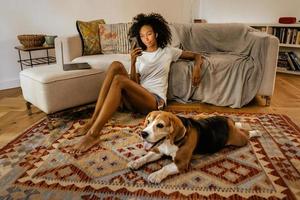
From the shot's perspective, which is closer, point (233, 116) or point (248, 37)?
point (233, 116)

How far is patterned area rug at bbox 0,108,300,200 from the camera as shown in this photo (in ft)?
4.36

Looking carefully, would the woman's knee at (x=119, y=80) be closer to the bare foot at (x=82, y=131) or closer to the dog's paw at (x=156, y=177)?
the bare foot at (x=82, y=131)

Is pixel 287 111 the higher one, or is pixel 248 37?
pixel 248 37

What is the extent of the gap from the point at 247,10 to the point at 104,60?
8.83ft

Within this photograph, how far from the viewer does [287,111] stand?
2.46 meters

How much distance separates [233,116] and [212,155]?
782mm

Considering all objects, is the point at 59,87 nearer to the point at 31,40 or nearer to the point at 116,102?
the point at 116,102

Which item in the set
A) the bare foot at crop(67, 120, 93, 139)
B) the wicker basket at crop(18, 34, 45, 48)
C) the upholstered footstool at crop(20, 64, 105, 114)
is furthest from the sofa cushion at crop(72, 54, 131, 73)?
the bare foot at crop(67, 120, 93, 139)

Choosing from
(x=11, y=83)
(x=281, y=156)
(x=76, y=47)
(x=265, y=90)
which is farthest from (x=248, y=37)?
(x=11, y=83)

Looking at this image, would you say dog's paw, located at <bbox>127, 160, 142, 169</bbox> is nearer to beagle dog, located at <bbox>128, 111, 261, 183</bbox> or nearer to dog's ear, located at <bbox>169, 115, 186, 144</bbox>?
beagle dog, located at <bbox>128, 111, 261, 183</bbox>

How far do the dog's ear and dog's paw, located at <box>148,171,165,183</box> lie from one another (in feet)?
0.59

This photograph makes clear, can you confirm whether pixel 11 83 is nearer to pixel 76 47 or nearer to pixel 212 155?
pixel 76 47

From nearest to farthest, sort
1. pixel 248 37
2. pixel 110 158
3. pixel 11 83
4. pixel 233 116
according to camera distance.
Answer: pixel 110 158 < pixel 233 116 < pixel 248 37 < pixel 11 83

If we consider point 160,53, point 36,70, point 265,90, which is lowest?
point 265,90
